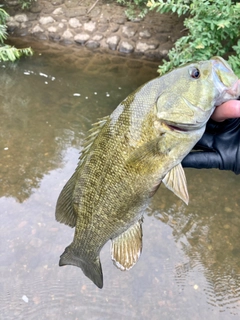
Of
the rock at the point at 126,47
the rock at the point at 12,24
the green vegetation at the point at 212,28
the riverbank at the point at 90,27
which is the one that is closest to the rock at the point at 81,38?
the riverbank at the point at 90,27

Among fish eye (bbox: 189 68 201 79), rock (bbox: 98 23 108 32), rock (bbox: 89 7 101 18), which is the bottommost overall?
rock (bbox: 98 23 108 32)

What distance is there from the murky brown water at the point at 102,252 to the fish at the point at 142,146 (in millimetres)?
1831

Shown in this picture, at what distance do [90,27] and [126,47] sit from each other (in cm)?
106

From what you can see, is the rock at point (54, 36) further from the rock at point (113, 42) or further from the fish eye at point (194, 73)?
the fish eye at point (194, 73)

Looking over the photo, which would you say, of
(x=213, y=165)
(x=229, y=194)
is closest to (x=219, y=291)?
(x=229, y=194)

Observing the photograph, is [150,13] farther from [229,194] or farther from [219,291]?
[219,291]

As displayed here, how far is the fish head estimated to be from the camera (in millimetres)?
1629

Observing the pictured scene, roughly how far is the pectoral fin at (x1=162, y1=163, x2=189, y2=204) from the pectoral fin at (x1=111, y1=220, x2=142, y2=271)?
0.34 m

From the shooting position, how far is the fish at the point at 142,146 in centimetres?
165

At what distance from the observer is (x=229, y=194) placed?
4785 millimetres

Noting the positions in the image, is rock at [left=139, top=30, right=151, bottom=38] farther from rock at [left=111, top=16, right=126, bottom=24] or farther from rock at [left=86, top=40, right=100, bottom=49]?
rock at [left=86, top=40, right=100, bottom=49]

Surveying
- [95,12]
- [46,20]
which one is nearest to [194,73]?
[95,12]

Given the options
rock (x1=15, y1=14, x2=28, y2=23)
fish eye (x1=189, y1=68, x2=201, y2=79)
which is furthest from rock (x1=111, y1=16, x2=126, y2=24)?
fish eye (x1=189, y1=68, x2=201, y2=79)

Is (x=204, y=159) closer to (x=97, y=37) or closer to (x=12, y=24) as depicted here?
(x=97, y=37)
